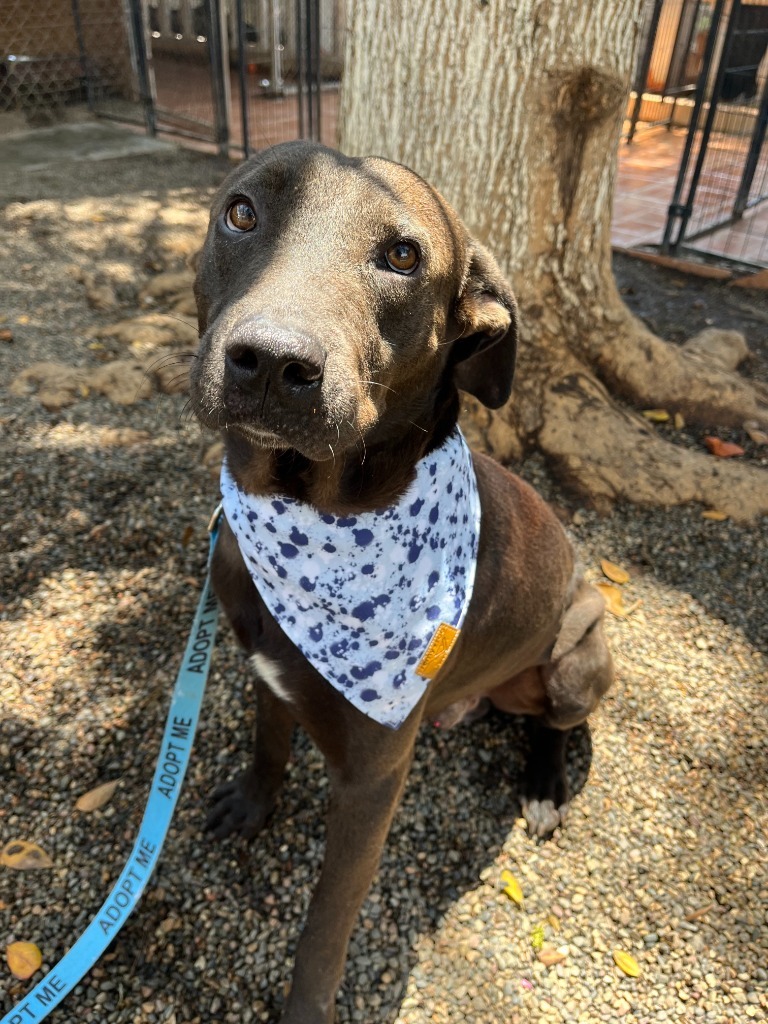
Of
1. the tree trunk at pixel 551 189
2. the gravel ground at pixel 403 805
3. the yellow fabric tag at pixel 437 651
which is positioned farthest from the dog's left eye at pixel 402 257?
the tree trunk at pixel 551 189

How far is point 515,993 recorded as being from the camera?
7.60ft

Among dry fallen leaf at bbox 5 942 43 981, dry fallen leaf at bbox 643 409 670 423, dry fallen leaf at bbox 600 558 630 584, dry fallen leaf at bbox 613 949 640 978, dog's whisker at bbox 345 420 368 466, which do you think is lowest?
dry fallen leaf at bbox 613 949 640 978

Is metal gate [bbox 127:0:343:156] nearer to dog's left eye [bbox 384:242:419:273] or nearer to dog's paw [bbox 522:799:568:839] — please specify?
dog's left eye [bbox 384:242:419:273]

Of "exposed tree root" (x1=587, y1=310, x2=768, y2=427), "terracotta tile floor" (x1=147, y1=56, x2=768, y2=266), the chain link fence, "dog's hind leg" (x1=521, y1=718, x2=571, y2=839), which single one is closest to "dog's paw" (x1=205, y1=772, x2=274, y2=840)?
"dog's hind leg" (x1=521, y1=718, x2=571, y2=839)

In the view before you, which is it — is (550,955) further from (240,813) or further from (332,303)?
(332,303)

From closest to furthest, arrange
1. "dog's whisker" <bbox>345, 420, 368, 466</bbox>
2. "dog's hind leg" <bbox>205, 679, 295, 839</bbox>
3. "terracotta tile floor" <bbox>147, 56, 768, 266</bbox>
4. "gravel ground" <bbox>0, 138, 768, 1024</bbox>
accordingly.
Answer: "dog's whisker" <bbox>345, 420, 368, 466</bbox>, "gravel ground" <bbox>0, 138, 768, 1024</bbox>, "dog's hind leg" <bbox>205, 679, 295, 839</bbox>, "terracotta tile floor" <bbox>147, 56, 768, 266</bbox>

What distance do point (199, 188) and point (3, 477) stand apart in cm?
535

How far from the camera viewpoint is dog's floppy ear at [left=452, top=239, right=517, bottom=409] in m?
2.17

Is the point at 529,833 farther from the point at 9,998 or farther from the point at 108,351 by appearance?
the point at 108,351

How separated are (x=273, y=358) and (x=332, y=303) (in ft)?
0.83

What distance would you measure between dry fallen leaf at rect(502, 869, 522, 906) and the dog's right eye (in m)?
2.16

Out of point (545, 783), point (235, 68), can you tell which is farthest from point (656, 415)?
point (235, 68)

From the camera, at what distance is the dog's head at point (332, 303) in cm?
159

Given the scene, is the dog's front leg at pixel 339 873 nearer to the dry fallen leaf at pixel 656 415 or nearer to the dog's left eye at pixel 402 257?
the dog's left eye at pixel 402 257
